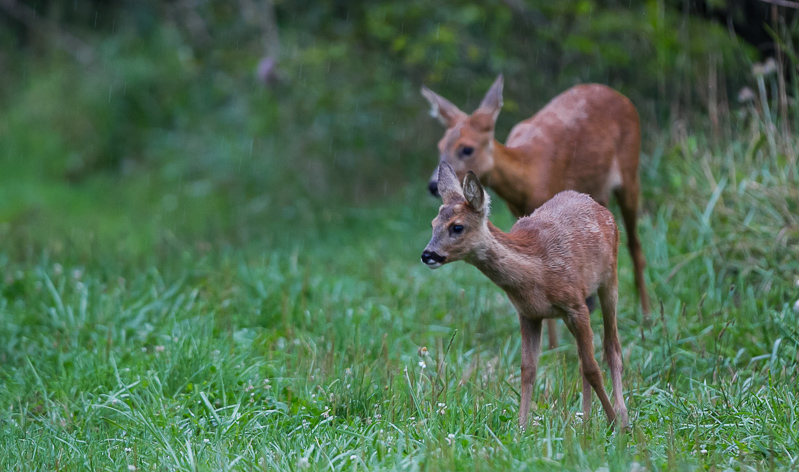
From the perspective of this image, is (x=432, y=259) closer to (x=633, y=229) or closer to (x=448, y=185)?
(x=448, y=185)

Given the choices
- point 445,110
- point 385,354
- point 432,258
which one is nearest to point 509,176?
point 445,110

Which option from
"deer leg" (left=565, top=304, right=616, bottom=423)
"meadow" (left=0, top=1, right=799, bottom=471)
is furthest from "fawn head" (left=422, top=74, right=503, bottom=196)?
"deer leg" (left=565, top=304, right=616, bottom=423)

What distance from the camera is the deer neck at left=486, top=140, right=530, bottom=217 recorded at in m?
5.74

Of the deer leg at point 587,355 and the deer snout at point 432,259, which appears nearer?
the deer snout at point 432,259

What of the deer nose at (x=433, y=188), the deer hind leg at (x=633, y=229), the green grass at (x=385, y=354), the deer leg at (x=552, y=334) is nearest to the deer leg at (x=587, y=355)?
the green grass at (x=385, y=354)

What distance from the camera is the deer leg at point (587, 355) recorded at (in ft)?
12.4

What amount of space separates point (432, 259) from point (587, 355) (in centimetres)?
81

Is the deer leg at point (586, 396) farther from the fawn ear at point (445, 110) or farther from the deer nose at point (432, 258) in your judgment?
the fawn ear at point (445, 110)

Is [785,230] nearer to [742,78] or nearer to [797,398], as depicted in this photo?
[797,398]

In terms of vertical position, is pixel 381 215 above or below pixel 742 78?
below

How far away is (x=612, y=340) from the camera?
4.15 metres

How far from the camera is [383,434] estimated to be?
11.8 feet

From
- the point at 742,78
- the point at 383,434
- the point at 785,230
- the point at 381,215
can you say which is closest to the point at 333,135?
the point at 381,215

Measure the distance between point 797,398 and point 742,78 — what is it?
535cm
